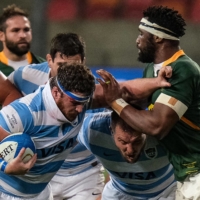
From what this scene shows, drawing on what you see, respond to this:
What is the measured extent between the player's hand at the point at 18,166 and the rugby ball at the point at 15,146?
34 mm

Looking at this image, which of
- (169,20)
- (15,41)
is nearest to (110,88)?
(169,20)

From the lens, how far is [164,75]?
3971 millimetres

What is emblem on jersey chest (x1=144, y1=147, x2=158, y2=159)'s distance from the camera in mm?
4449

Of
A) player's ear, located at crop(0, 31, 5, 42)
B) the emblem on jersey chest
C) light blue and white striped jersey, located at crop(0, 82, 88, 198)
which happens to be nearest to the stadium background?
player's ear, located at crop(0, 31, 5, 42)

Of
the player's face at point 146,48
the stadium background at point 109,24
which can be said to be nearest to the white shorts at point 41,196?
the player's face at point 146,48

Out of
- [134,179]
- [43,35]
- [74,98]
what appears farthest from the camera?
[43,35]

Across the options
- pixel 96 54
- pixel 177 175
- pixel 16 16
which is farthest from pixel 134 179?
pixel 96 54

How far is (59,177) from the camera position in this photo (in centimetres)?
522

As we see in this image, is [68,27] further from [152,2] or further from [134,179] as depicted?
[134,179]

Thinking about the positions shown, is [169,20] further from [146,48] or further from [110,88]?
[110,88]

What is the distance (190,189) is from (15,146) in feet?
3.51

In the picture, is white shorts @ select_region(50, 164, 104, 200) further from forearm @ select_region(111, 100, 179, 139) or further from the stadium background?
the stadium background

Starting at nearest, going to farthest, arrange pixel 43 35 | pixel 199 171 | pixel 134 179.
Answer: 1. pixel 199 171
2. pixel 134 179
3. pixel 43 35

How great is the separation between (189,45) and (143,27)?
5658mm
